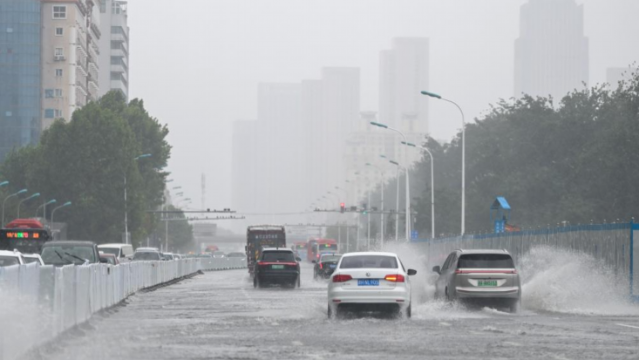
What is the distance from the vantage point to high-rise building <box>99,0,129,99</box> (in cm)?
18938

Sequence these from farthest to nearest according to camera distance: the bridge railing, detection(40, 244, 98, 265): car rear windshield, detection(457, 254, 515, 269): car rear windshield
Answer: detection(40, 244, 98, 265): car rear windshield, the bridge railing, detection(457, 254, 515, 269): car rear windshield

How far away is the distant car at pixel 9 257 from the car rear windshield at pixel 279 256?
25.6 metres

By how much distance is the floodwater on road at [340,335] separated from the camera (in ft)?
58.2

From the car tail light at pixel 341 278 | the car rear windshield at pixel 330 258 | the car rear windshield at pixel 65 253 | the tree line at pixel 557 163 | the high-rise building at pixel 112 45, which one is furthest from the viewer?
the high-rise building at pixel 112 45

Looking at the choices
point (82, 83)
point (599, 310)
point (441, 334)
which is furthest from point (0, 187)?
point (441, 334)

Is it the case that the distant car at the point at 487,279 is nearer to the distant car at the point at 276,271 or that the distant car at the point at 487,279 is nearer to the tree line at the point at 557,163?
the distant car at the point at 276,271

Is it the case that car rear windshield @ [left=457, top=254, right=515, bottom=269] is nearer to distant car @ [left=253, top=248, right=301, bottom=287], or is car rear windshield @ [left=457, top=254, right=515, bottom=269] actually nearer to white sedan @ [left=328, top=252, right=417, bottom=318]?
white sedan @ [left=328, top=252, right=417, bottom=318]

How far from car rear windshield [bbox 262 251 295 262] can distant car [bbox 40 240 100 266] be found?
14.7 metres

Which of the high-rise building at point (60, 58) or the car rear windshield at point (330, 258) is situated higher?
the high-rise building at point (60, 58)

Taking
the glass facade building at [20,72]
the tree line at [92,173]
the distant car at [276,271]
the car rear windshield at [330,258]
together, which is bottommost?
the distant car at [276,271]

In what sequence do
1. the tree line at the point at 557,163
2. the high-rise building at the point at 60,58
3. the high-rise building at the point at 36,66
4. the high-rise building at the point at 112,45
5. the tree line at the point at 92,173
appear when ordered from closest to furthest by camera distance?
the tree line at the point at 557,163 → the tree line at the point at 92,173 → the high-rise building at the point at 36,66 → the high-rise building at the point at 60,58 → the high-rise building at the point at 112,45

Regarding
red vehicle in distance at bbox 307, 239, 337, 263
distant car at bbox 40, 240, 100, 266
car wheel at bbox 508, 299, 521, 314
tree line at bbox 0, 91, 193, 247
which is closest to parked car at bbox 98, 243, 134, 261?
distant car at bbox 40, 240, 100, 266

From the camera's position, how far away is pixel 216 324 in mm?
24875

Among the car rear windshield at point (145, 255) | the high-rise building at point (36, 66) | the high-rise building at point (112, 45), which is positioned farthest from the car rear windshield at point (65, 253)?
the high-rise building at point (112, 45)
